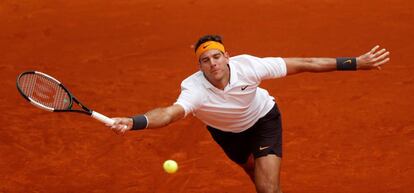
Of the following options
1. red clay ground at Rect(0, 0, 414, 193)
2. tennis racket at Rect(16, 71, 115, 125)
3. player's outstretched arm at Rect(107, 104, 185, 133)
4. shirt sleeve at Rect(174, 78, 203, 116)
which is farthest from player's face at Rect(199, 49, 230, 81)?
red clay ground at Rect(0, 0, 414, 193)

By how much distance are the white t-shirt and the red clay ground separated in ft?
5.15

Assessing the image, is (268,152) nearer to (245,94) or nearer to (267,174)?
(267,174)

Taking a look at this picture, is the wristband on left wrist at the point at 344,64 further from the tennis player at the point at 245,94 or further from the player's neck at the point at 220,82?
the player's neck at the point at 220,82

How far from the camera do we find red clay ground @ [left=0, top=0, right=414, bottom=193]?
27.7ft

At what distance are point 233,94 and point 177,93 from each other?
3.85 m

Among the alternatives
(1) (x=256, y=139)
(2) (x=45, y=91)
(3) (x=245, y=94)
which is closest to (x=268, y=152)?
(1) (x=256, y=139)

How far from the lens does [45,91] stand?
6.66 m

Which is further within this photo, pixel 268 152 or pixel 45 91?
pixel 268 152

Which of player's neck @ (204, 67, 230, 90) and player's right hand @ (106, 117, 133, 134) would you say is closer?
player's right hand @ (106, 117, 133, 134)

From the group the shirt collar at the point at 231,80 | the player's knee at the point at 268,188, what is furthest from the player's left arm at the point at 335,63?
the player's knee at the point at 268,188

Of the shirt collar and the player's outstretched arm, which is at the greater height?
the shirt collar

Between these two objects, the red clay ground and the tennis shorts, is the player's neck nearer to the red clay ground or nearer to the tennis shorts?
the tennis shorts

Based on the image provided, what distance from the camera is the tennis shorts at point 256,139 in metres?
6.86

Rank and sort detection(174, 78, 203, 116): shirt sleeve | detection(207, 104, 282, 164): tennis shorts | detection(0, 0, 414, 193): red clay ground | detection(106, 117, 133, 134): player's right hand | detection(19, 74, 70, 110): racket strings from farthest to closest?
detection(0, 0, 414, 193): red clay ground
detection(207, 104, 282, 164): tennis shorts
detection(19, 74, 70, 110): racket strings
detection(174, 78, 203, 116): shirt sleeve
detection(106, 117, 133, 134): player's right hand
